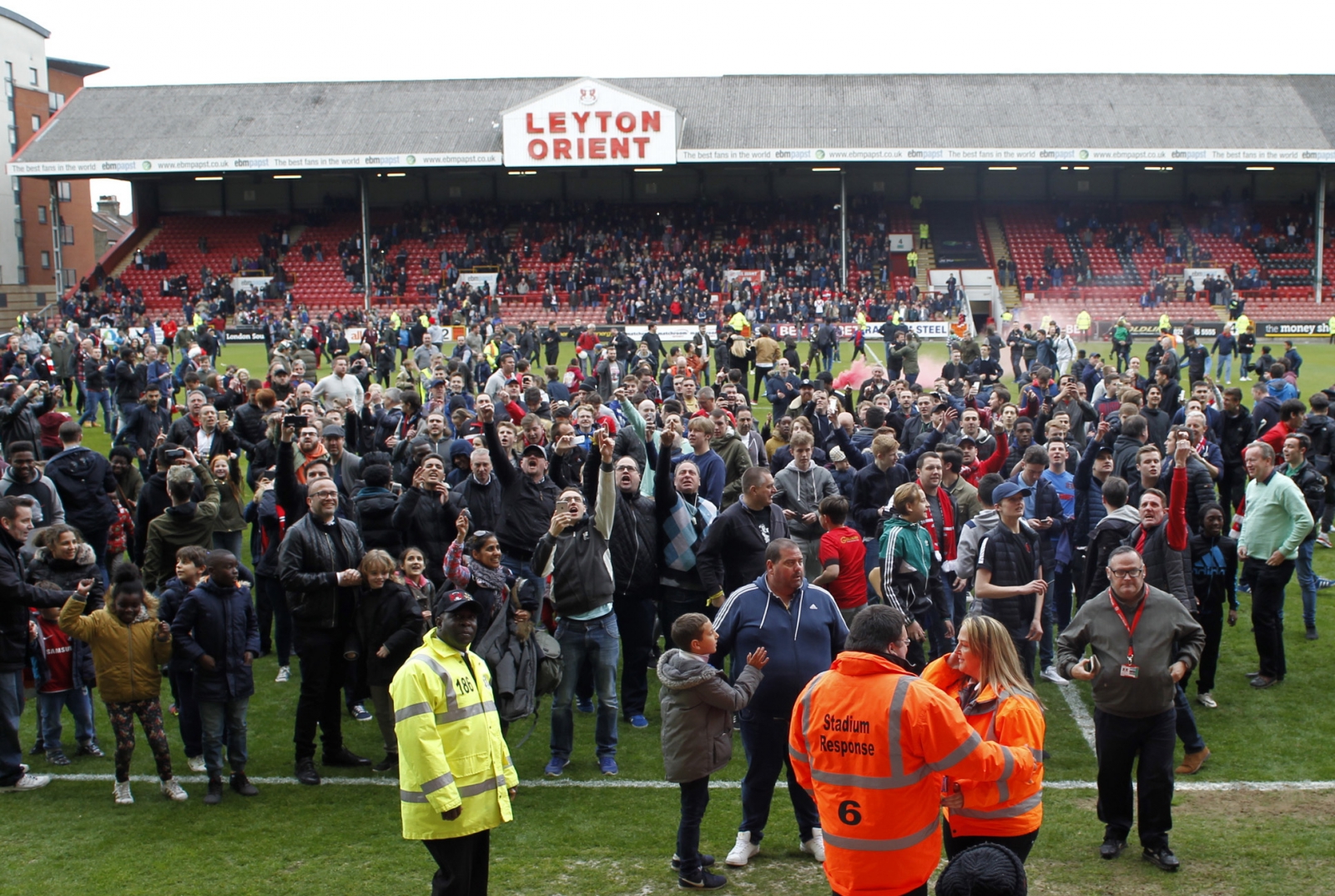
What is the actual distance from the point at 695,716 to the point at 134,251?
4386cm

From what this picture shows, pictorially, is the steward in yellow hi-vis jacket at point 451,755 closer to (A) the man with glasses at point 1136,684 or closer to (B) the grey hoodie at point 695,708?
(B) the grey hoodie at point 695,708

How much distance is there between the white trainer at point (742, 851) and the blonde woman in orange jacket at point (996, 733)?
1494 mm

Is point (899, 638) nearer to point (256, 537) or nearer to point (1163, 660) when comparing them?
point (1163, 660)

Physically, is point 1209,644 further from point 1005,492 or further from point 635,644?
point 635,644

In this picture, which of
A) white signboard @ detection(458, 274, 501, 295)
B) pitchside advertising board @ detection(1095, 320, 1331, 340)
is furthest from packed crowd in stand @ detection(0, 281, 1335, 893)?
white signboard @ detection(458, 274, 501, 295)

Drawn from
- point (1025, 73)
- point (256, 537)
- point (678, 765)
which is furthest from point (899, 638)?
point (1025, 73)

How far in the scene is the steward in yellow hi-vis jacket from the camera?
5.07 meters

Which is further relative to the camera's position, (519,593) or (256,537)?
(256,537)

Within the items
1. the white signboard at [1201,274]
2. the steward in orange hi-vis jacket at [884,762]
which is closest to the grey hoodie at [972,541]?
the steward in orange hi-vis jacket at [884,762]

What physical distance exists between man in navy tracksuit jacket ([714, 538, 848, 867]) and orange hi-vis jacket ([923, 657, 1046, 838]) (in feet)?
4.50

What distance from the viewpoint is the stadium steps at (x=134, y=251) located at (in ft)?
142

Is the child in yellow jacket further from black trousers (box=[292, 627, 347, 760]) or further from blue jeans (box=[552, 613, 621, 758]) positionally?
blue jeans (box=[552, 613, 621, 758])

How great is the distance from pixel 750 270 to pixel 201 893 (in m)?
36.5

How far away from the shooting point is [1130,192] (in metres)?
44.8
